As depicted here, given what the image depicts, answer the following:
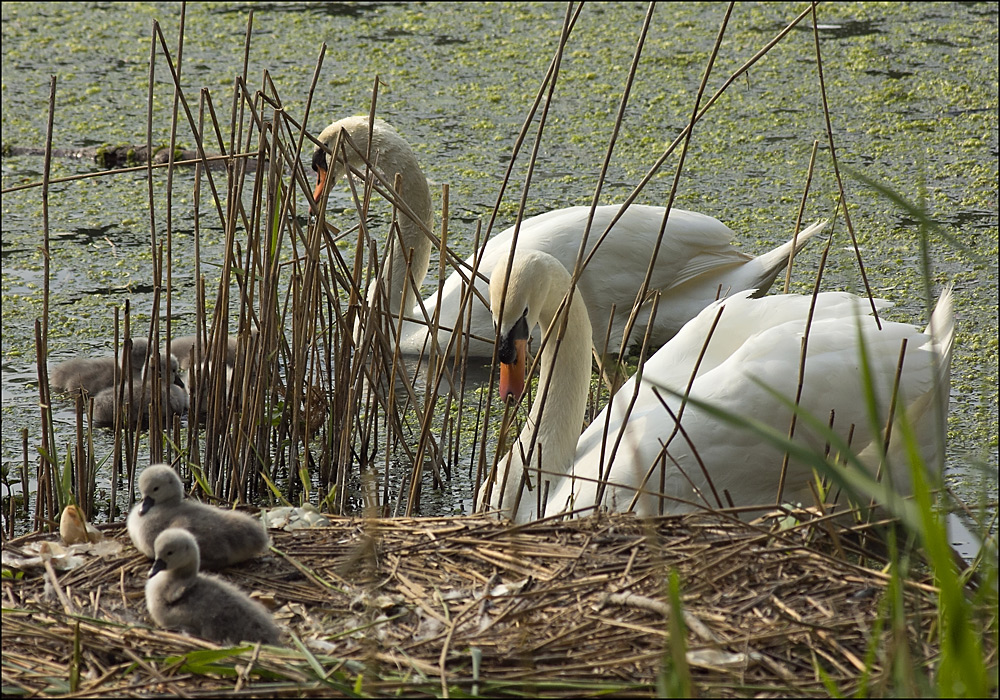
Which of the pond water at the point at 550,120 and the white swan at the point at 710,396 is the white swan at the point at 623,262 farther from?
the white swan at the point at 710,396

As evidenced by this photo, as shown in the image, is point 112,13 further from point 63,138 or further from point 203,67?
point 63,138

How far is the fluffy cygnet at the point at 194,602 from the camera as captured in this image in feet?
7.98

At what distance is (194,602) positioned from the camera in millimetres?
2492

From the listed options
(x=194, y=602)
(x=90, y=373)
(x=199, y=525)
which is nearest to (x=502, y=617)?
(x=194, y=602)

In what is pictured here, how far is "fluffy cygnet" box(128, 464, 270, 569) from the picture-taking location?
2.75 meters

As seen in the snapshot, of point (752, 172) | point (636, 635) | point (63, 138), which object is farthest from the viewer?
point (63, 138)

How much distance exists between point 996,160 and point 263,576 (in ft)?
16.9

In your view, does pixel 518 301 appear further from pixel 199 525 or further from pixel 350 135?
pixel 350 135

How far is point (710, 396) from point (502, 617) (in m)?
1.12

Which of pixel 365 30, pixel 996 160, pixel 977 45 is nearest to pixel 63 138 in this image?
pixel 365 30

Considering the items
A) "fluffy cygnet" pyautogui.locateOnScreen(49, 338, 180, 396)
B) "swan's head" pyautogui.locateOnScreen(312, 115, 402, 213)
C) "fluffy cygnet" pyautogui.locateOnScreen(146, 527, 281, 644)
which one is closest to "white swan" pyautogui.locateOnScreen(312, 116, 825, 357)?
"swan's head" pyautogui.locateOnScreen(312, 115, 402, 213)

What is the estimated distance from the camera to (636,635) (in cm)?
231

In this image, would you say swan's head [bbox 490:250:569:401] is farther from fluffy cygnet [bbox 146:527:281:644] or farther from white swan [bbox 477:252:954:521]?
fluffy cygnet [bbox 146:527:281:644]

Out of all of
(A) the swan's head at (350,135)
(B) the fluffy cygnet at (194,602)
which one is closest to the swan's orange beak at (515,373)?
(B) the fluffy cygnet at (194,602)
